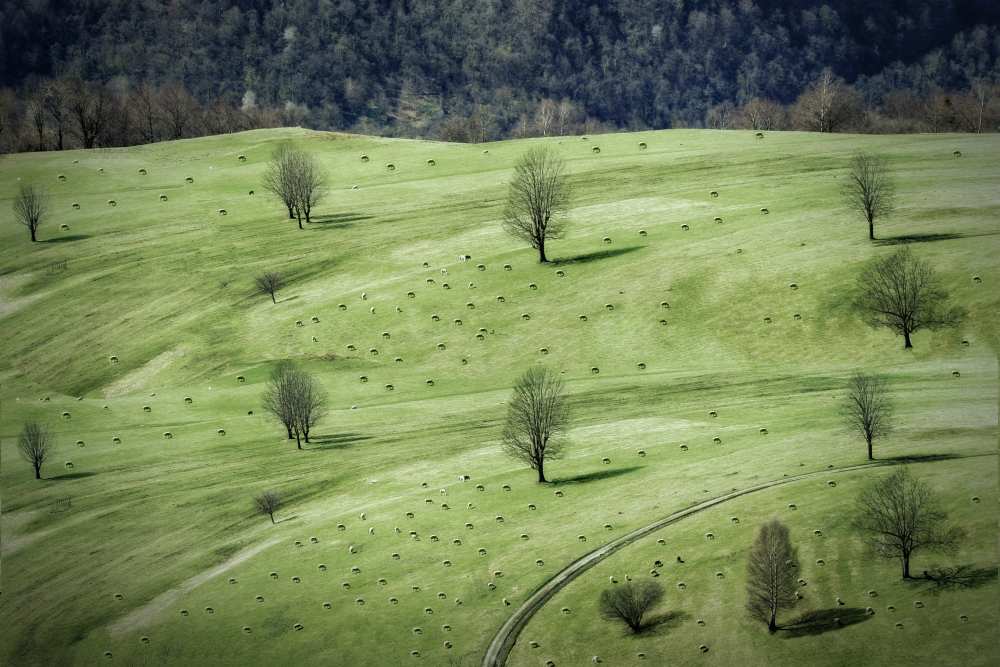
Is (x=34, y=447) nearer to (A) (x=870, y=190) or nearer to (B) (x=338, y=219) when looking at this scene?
(B) (x=338, y=219)

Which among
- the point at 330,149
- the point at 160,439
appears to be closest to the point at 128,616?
the point at 160,439

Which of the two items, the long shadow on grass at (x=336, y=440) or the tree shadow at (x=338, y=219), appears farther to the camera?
the tree shadow at (x=338, y=219)

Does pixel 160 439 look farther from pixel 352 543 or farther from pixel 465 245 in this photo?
pixel 465 245

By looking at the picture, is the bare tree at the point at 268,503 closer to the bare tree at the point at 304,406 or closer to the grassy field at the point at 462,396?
the grassy field at the point at 462,396

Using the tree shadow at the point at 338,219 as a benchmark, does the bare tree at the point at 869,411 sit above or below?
below

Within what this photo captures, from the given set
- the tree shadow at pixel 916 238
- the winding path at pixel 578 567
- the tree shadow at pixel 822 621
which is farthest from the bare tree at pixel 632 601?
the tree shadow at pixel 916 238

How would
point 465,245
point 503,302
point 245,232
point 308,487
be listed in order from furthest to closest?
point 245,232 < point 465,245 < point 503,302 < point 308,487

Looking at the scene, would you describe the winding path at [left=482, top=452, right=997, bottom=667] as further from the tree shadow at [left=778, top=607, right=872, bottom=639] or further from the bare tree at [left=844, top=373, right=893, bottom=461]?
the tree shadow at [left=778, top=607, right=872, bottom=639]

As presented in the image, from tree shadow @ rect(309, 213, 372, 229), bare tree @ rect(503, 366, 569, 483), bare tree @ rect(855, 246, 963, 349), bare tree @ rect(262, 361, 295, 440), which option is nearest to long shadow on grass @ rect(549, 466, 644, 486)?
bare tree @ rect(503, 366, 569, 483)
